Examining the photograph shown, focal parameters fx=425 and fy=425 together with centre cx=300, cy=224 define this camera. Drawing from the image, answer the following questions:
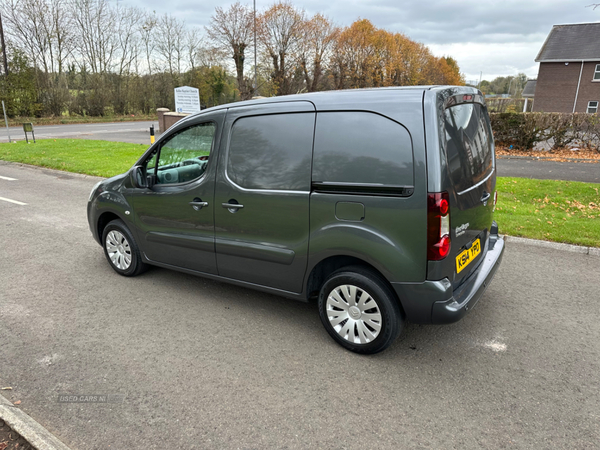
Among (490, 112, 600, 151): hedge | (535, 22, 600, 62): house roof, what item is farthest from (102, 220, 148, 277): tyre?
(535, 22, 600, 62): house roof

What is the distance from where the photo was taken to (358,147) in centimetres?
299

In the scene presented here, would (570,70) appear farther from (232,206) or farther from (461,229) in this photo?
(232,206)

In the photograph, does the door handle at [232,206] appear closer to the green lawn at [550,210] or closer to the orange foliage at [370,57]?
the green lawn at [550,210]

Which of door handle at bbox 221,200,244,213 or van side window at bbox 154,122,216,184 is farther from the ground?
van side window at bbox 154,122,216,184

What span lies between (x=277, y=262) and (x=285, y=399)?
1115mm

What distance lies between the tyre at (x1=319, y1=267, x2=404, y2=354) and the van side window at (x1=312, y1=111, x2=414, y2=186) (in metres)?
0.72

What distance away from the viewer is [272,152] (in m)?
3.44

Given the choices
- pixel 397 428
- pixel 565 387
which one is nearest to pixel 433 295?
pixel 397 428

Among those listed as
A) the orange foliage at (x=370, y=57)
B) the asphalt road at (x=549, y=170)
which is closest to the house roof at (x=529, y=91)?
the orange foliage at (x=370, y=57)

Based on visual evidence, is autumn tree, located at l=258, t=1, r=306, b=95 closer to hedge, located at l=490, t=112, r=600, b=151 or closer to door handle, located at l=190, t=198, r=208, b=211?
hedge, located at l=490, t=112, r=600, b=151

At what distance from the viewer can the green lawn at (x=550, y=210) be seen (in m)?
5.94

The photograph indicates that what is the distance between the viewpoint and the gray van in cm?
284

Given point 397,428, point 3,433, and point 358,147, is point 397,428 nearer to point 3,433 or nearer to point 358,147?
point 358,147

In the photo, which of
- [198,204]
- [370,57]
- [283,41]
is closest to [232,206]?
[198,204]
